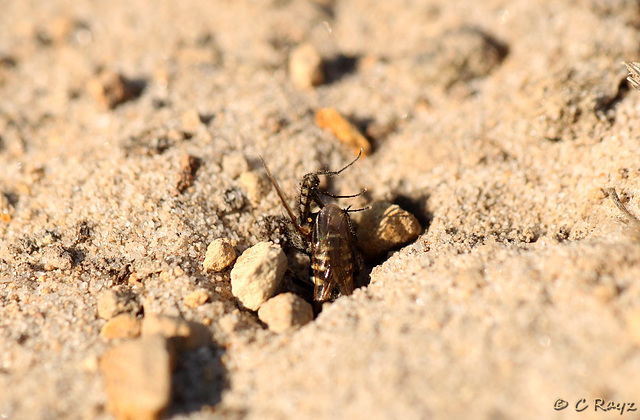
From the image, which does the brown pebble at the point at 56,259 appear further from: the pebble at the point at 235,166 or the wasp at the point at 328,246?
the wasp at the point at 328,246

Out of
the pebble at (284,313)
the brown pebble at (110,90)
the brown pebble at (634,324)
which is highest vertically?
the brown pebble at (110,90)

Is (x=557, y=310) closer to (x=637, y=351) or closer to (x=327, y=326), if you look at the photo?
(x=637, y=351)

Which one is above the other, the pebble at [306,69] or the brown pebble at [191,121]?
the pebble at [306,69]

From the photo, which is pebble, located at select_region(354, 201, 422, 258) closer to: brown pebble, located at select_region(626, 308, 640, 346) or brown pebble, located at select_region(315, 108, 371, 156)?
A: brown pebble, located at select_region(315, 108, 371, 156)

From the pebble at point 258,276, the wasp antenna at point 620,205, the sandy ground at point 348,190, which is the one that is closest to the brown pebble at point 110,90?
the sandy ground at point 348,190

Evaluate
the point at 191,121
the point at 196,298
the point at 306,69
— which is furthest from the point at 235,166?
the point at 306,69

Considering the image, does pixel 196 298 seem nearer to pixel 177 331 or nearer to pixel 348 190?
pixel 177 331
